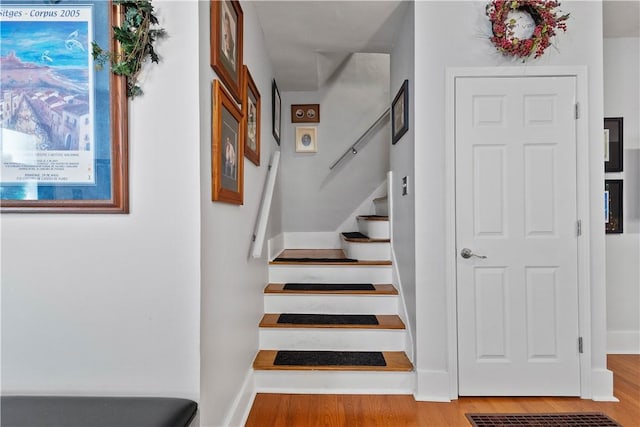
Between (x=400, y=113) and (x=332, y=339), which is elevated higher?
(x=400, y=113)

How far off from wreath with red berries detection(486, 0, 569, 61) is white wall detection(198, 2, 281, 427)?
1584mm

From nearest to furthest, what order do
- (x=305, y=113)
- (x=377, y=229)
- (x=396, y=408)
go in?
(x=396, y=408)
(x=377, y=229)
(x=305, y=113)

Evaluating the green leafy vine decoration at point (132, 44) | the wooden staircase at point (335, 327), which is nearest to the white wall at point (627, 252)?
the wooden staircase at point (335, 327)

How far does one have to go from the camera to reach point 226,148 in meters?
1.63

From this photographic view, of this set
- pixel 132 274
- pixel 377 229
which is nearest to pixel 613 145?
pixel 377 229

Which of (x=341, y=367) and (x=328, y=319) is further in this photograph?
(x=328, y=319)

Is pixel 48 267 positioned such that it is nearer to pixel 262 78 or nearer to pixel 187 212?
pixel 187 212

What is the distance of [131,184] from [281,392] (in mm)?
1642

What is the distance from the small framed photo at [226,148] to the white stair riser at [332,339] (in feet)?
3.67

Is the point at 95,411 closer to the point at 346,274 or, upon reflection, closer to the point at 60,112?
the point at 60,112

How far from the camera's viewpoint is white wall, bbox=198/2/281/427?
A: 137 cm

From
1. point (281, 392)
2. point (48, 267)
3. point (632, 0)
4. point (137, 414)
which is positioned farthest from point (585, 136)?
point (48, 267)

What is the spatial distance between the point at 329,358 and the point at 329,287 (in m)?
0.62

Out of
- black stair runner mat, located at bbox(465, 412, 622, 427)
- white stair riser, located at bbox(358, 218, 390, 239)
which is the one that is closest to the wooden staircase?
→ white stair riser, located at bbox(358, 218, 390, 239)
